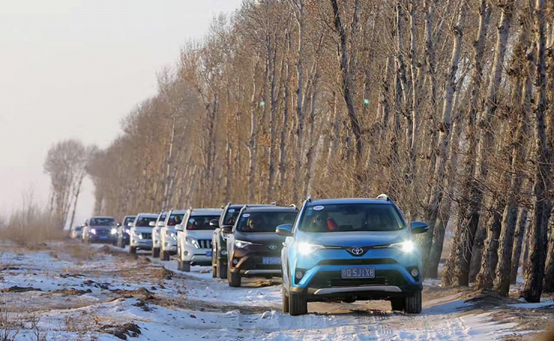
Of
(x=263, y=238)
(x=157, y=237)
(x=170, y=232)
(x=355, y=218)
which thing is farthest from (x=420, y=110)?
(x=157, y=237)

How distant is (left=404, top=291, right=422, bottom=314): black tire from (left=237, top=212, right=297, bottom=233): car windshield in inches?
331

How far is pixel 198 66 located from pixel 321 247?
53474 mm

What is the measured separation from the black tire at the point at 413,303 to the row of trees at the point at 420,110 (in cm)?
213

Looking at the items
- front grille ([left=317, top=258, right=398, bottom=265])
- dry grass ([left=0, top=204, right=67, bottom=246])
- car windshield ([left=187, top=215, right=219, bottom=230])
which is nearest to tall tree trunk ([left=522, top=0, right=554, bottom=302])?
front grille ([left=317, top=258, right=398, bottom=265])

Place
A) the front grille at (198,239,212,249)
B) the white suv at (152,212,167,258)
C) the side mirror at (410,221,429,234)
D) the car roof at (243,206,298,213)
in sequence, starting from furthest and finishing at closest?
the white suv at (152,212,167,258) → the front grille at (198,239,212,249) → the car roof at (243,206,298,213) → the side mirror at (410,221,429,234)

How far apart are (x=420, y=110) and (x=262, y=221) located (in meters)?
5.07

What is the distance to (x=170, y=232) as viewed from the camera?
37875 mm

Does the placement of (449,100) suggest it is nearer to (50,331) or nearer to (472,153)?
(472,153)

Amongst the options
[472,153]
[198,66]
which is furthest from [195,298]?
[198,66]

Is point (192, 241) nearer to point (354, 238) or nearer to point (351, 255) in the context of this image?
point (354, 238)

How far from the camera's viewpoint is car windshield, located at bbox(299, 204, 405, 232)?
51.3 ft

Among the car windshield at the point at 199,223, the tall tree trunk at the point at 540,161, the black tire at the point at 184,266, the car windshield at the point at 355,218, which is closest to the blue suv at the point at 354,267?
the car windshield at the point at 355,218

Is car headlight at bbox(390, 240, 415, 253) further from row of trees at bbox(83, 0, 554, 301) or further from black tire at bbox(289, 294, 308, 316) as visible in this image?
row of trees at bbox(83, 0, 554, 301)

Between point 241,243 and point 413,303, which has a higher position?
point 241,243
